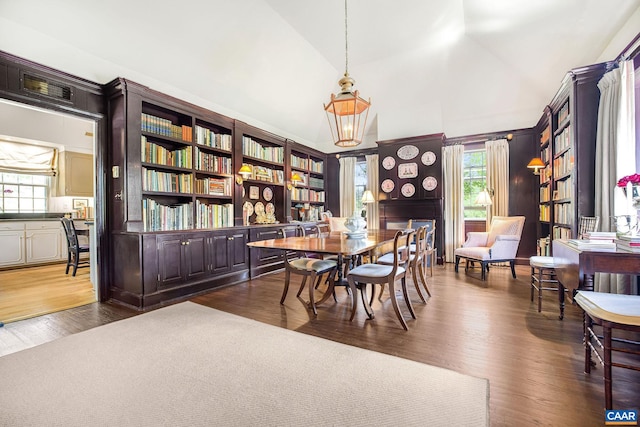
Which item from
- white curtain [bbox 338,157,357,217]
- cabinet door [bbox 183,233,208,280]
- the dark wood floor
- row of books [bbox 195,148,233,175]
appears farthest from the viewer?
white curtain [bbox 338,157,357,217]

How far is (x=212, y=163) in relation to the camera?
4203 mm

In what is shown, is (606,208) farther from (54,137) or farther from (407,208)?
(54,137)

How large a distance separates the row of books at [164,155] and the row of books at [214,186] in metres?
0.35

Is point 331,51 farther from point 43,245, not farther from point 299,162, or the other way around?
point 43,245

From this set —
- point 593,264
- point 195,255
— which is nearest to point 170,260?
point 195,255

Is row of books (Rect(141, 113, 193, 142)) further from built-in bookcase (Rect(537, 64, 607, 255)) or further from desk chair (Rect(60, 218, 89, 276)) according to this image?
built-in bookcase (Rect(537, 64, 607, 255))

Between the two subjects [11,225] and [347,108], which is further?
[11,225]

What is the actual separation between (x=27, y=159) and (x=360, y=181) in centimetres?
722

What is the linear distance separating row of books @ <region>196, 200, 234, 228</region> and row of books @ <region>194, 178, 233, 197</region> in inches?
7.1

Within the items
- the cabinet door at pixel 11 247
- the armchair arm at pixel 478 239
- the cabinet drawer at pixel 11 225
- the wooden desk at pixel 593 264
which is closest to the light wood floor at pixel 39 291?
the cabinet door at pixel 11 247

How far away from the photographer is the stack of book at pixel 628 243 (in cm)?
181

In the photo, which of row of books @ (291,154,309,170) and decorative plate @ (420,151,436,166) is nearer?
decorative plate @ (420,151,436,166)

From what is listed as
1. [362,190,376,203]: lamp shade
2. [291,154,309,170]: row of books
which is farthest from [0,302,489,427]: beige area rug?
[291,154,309,170]: row of books

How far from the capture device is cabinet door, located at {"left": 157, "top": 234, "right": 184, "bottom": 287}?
331 centimetres
